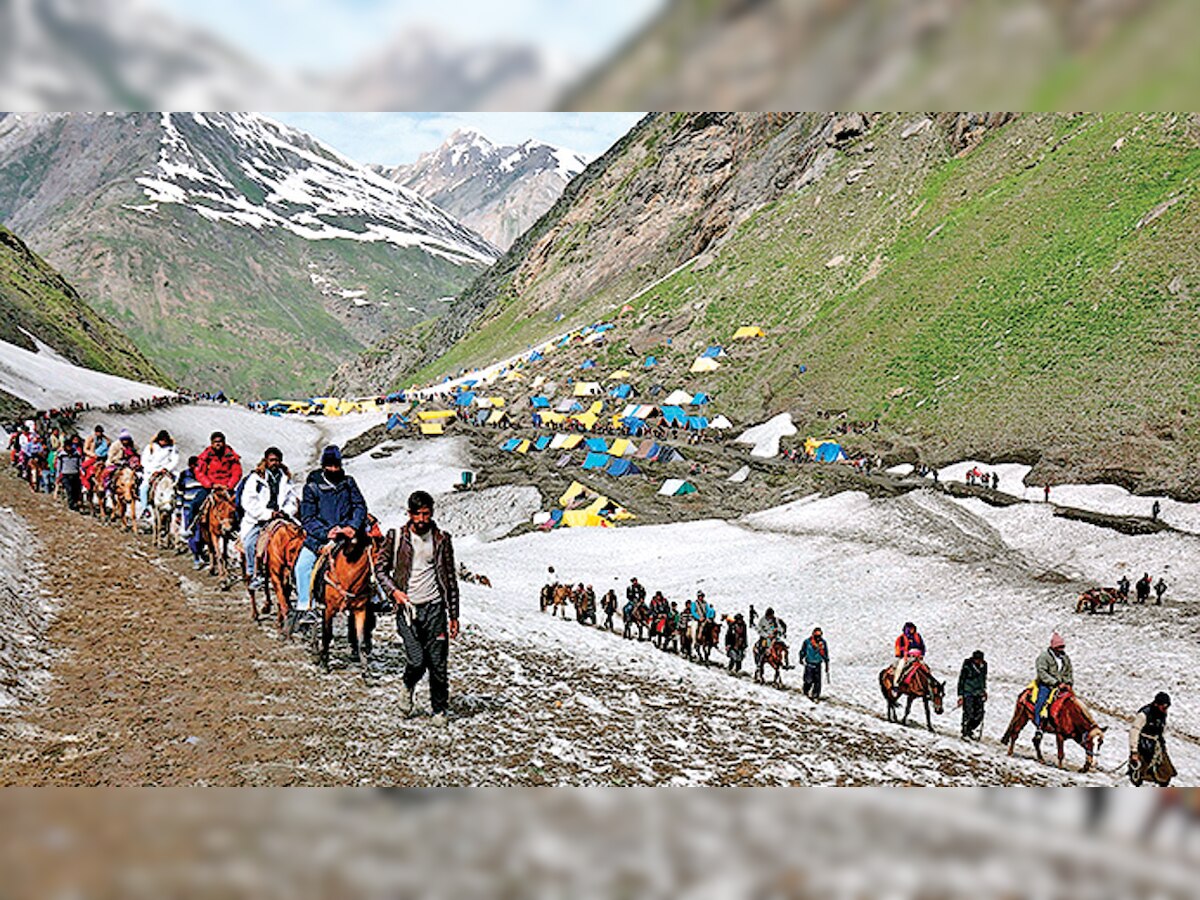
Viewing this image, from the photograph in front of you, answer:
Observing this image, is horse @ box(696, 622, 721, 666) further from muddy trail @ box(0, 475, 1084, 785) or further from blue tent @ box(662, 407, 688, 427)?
blue tent @ box(662, 407, 688, 427)

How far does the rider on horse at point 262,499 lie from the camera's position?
13.4 metres

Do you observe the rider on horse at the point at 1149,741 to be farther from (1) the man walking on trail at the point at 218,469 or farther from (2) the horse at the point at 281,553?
(1) the man walking on trail at the point at 218,469

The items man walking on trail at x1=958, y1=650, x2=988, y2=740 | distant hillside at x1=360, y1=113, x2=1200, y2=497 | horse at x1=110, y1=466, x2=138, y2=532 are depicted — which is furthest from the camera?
distant hillside at x1=360, y1=113, x2=1200, y2=497

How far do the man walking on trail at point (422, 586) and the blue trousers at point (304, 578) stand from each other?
3150 mm

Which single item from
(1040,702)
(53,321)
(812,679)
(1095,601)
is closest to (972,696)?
(1040,702)

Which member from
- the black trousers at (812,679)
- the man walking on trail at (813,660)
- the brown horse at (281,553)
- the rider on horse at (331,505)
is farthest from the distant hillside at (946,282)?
the rider on horse at (331,505)

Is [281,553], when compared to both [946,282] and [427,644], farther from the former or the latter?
[946,282]

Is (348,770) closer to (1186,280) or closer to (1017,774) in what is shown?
(1017,774)

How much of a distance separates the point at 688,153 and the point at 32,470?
128 meters

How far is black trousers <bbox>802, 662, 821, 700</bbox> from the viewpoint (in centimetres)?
1872

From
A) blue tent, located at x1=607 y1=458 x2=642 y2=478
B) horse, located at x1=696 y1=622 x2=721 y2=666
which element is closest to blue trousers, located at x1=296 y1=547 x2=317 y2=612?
horse, located at x1=696 y1=622 x2=721 y2=666

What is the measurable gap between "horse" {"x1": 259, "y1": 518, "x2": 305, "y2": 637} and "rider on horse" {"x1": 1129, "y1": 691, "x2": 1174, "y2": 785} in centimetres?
Answer: 1382

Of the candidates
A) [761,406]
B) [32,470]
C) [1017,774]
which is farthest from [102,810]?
[761,406]

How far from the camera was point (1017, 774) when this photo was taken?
13039 millimetres
